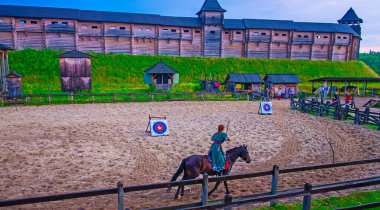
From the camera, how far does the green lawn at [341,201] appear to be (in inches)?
259

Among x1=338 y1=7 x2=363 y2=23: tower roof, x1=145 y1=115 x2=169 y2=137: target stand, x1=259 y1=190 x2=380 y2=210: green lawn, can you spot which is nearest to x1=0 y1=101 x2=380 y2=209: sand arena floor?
x1=145 y1=115 x2=169 y2=137: target stand

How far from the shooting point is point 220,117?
2078 cm

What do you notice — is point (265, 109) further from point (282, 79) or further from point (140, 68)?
point (140, 68)

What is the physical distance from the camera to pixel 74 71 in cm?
3444

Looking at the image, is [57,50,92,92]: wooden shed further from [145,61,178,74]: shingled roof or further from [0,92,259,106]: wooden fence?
[145,61,178,74]: shingled roof

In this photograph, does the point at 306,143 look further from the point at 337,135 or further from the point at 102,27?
the point at 102,27

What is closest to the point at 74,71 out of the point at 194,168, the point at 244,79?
the point at 244,79

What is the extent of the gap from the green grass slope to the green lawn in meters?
32.1

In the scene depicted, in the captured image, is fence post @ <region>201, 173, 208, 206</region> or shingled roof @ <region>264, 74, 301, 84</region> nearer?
fence post @ <region>201, 173, 208, 206</region>

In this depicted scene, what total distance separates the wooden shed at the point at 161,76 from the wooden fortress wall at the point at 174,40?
16.9m

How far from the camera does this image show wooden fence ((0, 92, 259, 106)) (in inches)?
1024

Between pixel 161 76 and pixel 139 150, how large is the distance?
1051 inches

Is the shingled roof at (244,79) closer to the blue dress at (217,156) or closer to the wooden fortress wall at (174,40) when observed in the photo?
the wooden fortress wall at (174,40)

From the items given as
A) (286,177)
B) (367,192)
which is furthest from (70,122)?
(367,192)
